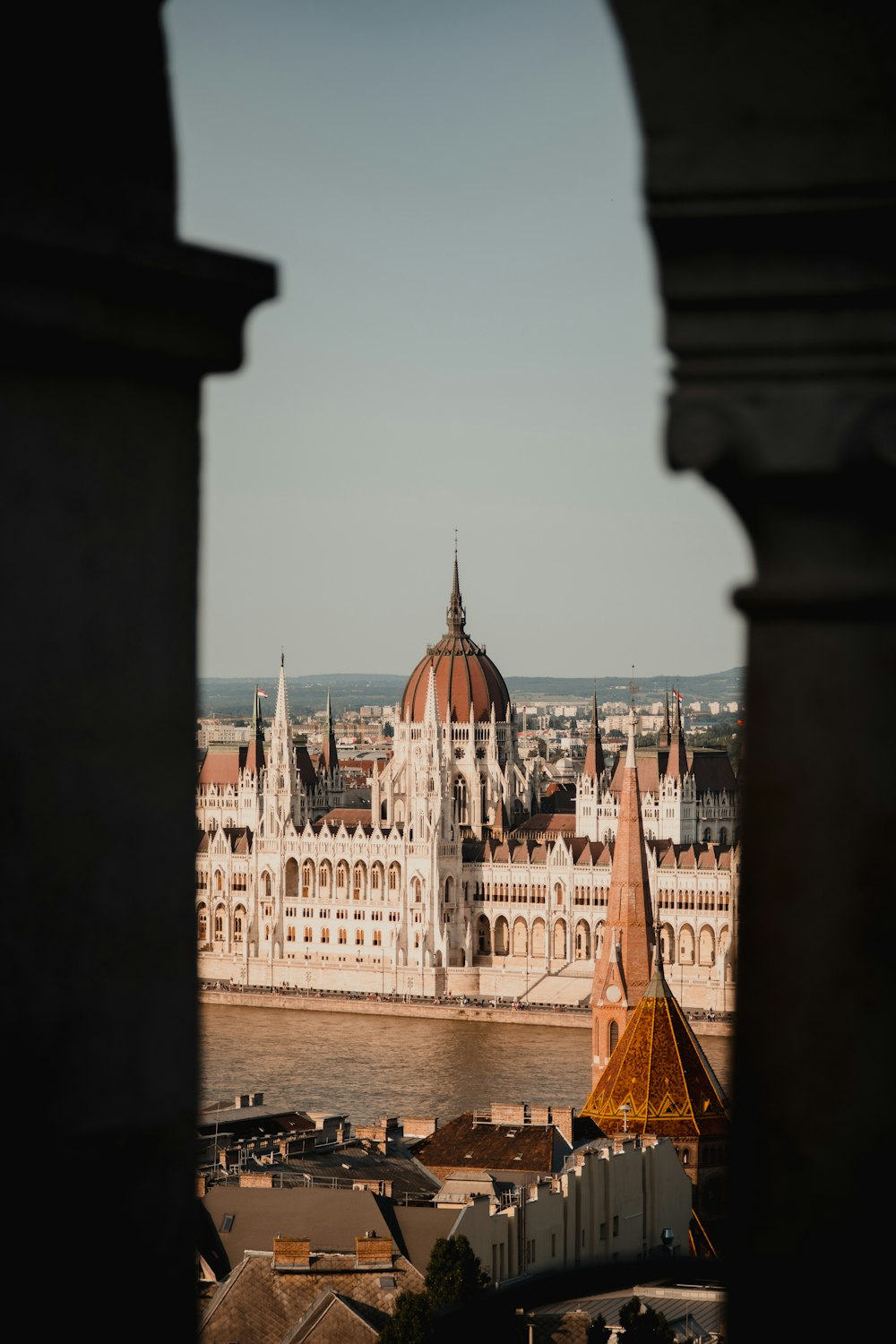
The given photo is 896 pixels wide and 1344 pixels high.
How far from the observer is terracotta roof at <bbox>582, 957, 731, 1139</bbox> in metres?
21.5

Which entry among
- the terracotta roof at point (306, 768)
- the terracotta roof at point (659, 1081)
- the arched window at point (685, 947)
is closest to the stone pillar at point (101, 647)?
the terracotta roof at point (659, 1081)

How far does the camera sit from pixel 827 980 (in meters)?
1.64

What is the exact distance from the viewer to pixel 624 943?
30.0 m

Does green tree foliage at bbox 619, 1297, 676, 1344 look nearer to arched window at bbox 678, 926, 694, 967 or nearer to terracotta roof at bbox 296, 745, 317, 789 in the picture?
arched window at bbox 678, 926, 694, 967

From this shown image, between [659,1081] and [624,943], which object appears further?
[624,943]

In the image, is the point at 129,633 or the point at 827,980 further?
the point at 129,633

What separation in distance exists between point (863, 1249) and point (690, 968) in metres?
50.1

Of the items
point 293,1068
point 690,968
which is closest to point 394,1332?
point 293,1068

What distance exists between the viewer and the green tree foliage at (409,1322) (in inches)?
491

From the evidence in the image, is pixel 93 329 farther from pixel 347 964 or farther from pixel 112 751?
pixel 347 964

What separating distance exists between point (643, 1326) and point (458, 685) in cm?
4992

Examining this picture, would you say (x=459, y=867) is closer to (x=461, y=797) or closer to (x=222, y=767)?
(x=461, y=797)

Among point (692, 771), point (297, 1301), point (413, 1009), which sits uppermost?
point (692, 771)

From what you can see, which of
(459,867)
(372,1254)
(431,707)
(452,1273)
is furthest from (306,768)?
(452,1273)
